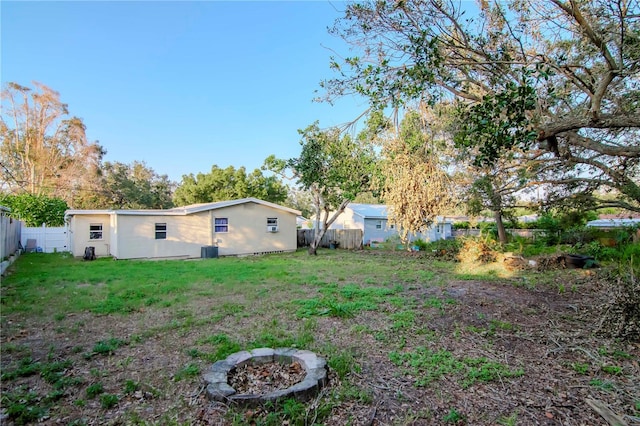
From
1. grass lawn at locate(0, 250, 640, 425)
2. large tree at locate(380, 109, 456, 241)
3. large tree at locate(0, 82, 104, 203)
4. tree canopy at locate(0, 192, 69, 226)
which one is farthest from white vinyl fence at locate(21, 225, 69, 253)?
large tree at locate(380, 109, 456, 241)

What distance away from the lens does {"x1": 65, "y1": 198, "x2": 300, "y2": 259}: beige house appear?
1418 cm

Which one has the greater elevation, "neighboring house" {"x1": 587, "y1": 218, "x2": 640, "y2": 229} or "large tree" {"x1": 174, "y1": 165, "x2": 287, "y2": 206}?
"large tree" {"x1": 174, "y1": 165, "x2": 287, "y2": 206}

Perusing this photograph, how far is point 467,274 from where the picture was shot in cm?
963

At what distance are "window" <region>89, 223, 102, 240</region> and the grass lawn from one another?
7.87 m

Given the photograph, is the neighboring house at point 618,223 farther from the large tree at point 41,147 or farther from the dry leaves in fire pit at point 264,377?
the large tree at point 41,147

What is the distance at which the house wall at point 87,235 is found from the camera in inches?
582

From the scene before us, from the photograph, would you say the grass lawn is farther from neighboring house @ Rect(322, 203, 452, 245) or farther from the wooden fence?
neighboring house @ Rect(322, 203, 452, 245)

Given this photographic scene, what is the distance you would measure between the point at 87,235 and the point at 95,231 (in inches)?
13.8

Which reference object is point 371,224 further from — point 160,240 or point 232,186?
point 160,240

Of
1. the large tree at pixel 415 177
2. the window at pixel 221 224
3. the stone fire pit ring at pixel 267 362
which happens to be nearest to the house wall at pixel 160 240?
the window at pixel 221 224

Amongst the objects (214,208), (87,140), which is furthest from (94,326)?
(87,140)

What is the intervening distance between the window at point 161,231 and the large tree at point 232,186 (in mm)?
13461

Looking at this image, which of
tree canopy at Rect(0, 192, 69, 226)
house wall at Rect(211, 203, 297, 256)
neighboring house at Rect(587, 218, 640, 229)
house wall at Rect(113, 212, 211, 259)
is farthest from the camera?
tree canopy at Rect(0, 192, 69, 226)

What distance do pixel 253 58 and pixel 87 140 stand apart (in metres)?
24.2
